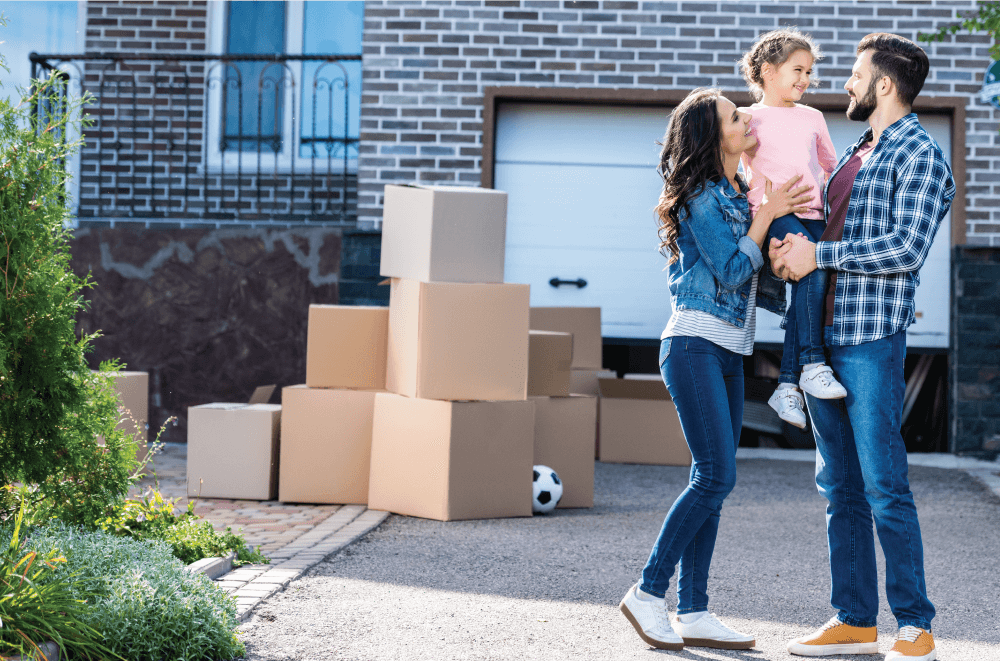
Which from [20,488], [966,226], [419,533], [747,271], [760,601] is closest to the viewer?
[747,271]

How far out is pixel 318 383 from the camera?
5.23 m

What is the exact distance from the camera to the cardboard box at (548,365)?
5.39 meters

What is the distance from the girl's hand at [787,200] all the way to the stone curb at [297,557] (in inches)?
75.5

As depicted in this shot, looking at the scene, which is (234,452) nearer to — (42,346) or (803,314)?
(42,346)

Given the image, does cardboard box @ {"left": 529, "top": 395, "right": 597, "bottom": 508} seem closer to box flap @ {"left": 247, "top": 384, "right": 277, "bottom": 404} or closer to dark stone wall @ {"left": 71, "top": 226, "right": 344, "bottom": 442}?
box flap @ {"left": 247, "top": 384, "right": 277, "bottom": 404}

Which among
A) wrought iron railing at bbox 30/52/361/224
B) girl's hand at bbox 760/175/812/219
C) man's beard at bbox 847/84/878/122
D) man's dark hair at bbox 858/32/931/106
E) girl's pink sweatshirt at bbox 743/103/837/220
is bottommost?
girl's hand at bbox 760/175/812/219

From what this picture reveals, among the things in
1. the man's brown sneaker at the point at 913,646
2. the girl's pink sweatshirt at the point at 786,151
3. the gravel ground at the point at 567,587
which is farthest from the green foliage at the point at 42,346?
the man's brown sneaker at the point at 913,646

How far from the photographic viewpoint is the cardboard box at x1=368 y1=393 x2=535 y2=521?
188 inches

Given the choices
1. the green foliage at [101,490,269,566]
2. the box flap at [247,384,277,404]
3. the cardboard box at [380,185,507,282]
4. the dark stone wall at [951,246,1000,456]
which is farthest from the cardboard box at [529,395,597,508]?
the dark stone wall at [951,246,1000,456]

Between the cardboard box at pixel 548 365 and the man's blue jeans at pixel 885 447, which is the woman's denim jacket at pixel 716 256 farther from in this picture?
the cardboard box at pixel 548 365

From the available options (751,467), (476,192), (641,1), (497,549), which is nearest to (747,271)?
(497,549)

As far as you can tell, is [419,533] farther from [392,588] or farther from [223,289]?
[223,289]

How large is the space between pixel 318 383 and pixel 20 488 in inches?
81.3

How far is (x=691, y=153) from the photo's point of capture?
2.81 m
